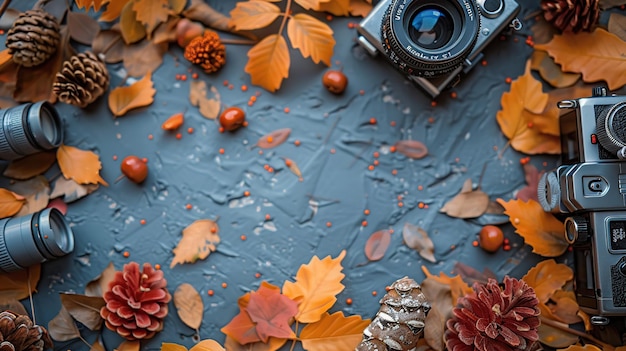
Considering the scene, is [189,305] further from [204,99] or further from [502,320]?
[502,320]

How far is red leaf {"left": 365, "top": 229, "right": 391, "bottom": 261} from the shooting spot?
98 cm

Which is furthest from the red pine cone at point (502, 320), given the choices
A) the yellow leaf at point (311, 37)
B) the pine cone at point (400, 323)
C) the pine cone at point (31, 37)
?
the pine cone at point (31, 37)

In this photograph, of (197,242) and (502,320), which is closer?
(502,320)

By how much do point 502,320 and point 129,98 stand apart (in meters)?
0.67

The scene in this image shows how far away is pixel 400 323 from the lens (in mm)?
883

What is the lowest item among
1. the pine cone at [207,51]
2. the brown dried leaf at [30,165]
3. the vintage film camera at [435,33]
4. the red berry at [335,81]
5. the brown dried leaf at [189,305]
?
the brown dried leaf at [189,305]

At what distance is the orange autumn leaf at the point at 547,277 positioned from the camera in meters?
0.96

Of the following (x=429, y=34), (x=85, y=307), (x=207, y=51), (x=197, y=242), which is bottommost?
(x=85, y=307)

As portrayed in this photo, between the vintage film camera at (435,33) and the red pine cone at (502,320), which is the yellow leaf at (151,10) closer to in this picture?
the vintage film camera at (435,33)

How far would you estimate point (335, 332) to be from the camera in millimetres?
945

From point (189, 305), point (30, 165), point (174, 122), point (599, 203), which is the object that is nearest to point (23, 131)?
point (30, 165)

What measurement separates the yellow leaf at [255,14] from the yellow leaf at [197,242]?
0.32 m

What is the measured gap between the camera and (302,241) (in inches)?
39.2

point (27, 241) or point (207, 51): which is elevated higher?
point (207, 51)
